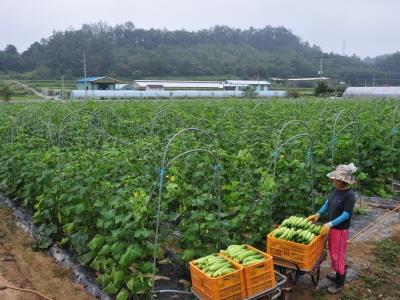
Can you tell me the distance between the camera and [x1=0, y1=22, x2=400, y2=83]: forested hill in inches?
3137

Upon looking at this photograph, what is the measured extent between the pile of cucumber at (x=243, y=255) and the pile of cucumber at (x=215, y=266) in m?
0.10

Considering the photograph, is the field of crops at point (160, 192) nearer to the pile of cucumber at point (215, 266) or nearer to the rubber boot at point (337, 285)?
the pile of cucumber at point (215, 266)

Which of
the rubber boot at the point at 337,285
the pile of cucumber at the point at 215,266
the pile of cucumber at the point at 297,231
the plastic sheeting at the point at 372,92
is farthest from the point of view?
the plastic sheeting at the point at 372,92

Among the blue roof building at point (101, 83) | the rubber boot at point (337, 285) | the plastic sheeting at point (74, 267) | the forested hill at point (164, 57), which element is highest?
the forested hill at point (164, 57)

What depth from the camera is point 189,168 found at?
5.88 meters

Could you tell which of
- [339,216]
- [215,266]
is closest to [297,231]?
[339,216]

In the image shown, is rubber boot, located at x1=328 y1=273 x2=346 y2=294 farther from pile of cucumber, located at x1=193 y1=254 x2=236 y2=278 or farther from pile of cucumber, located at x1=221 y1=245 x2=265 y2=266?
pile of cucumber, located at x1=193 y1=254 x2=236 y2=278

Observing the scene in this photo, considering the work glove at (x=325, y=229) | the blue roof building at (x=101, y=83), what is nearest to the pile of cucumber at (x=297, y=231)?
the work glove at (x=325, y=229)

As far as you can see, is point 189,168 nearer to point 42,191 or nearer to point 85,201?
point 85,201

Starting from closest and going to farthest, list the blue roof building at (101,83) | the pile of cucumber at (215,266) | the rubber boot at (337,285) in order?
the pile of cucumber at (215,266) → the rubber boot at (337,285) → the blue roof building at (101,83)

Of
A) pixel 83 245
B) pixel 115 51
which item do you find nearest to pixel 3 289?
pixel 83 245

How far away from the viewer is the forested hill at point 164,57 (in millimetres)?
79688

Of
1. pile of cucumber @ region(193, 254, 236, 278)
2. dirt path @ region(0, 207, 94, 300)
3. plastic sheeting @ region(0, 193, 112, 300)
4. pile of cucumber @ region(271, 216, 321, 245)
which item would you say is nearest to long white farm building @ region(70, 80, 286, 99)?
plastic sheeting @ region(0, 193, 112, 300)

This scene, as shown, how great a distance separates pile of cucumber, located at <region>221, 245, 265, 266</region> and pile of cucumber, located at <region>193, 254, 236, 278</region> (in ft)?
0.34
